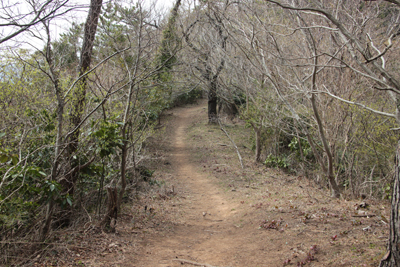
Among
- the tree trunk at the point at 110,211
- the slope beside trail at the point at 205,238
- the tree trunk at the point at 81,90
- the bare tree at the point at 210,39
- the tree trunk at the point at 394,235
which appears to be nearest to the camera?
the tree trunk at the point at 394,235

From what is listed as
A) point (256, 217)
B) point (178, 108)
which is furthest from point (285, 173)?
point (178, 108)

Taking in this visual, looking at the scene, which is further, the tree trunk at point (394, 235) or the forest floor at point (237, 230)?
the forest floor at point (237, 230)

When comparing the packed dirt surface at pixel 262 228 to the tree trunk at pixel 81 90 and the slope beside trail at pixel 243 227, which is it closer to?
the slope beside trail at pixel 243 227

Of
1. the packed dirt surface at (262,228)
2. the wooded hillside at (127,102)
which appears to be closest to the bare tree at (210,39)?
the wooded hillside at (127,102)

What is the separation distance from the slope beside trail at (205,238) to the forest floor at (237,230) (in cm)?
2

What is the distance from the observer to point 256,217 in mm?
6551

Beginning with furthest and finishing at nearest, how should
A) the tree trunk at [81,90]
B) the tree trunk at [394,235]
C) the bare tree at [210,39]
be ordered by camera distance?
1. the bare tree at [210,39]
2. the tree trunk at [81,90]
3. the tree trunk at [394,235]

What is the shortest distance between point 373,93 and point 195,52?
8161 mm

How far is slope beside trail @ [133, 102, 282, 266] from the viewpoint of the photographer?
471 cm

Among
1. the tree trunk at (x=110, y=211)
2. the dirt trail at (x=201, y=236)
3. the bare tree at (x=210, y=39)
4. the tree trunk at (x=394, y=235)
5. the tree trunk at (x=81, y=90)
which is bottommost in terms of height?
the dirt trail at (x=201, y=236)

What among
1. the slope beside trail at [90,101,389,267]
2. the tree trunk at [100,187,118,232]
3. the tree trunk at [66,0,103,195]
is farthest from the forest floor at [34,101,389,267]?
the tree trunk at [66,0,103,195]

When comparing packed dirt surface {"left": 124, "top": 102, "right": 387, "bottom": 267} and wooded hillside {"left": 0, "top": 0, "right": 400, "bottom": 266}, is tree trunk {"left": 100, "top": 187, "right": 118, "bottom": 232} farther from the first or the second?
packed dirt surface {"left": 124, "top": 102, "right": 387, "bottom": 267}

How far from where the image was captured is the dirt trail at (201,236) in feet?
15.8

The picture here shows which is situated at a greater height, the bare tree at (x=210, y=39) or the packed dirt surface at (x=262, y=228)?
the bare tree at (x=210, y=39)
